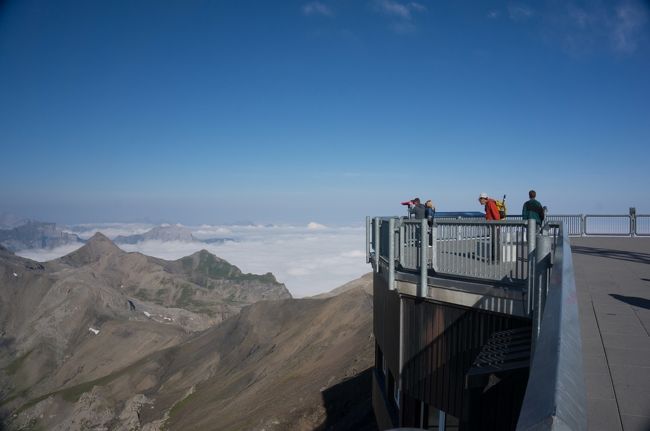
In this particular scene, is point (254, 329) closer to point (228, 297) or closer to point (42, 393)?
point (42, 393)

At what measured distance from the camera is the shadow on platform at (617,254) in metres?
12.7

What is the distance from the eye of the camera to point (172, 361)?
76875mm

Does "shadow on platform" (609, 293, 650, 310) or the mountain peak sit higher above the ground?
"shadow on platform" (609, 293, 650, 310)

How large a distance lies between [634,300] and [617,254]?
321 inches

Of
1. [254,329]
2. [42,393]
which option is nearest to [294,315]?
[254,329]

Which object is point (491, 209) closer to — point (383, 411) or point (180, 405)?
point (383, 411)

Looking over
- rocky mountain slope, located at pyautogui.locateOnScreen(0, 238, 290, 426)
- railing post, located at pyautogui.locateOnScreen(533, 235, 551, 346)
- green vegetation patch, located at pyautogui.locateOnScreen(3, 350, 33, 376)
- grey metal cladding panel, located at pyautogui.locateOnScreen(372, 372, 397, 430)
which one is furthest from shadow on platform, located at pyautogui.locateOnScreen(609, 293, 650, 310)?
green vegetation patch, located at pyautogui.locateOnScreen(3, 350, 33, 376)

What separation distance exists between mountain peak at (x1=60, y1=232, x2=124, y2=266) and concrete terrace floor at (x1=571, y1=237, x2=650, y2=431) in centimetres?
20108

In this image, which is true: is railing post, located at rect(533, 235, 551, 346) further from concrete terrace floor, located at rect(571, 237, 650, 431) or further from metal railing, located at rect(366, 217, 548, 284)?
metal railing, located at rect(366, 217, 548, 284)

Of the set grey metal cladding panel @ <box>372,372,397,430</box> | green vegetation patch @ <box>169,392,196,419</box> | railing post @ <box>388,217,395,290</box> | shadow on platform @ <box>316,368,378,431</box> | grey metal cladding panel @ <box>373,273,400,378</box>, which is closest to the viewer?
railing post @ <box>388,217,395,290</box>

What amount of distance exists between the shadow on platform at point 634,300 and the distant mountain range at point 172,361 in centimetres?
1821

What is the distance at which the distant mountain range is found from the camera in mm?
34875

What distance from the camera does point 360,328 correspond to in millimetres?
49219

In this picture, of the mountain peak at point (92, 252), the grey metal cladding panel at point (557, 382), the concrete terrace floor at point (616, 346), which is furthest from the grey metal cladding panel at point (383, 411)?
the mountain peak at point (92, 252)
